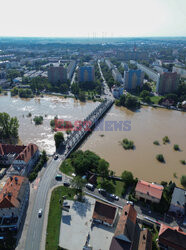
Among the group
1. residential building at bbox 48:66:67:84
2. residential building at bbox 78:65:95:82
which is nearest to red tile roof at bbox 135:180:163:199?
residential building at bbox 78:65:95:82

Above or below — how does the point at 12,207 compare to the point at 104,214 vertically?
above

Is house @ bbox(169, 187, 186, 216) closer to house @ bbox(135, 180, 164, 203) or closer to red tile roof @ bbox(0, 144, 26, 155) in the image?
house @ bbox(135, 180, 164, 203)

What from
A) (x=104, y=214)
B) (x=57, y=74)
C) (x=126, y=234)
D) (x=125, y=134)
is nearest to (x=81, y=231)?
(x=104, y=214)

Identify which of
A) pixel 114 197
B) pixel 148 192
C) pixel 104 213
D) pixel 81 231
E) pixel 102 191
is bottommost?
pixel 81 231

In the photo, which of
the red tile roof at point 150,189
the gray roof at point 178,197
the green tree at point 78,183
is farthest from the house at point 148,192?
the green tree at point 78,183

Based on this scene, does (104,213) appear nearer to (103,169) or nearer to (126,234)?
(126,234)

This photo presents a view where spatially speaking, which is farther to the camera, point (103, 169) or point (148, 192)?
point (103, 169)
